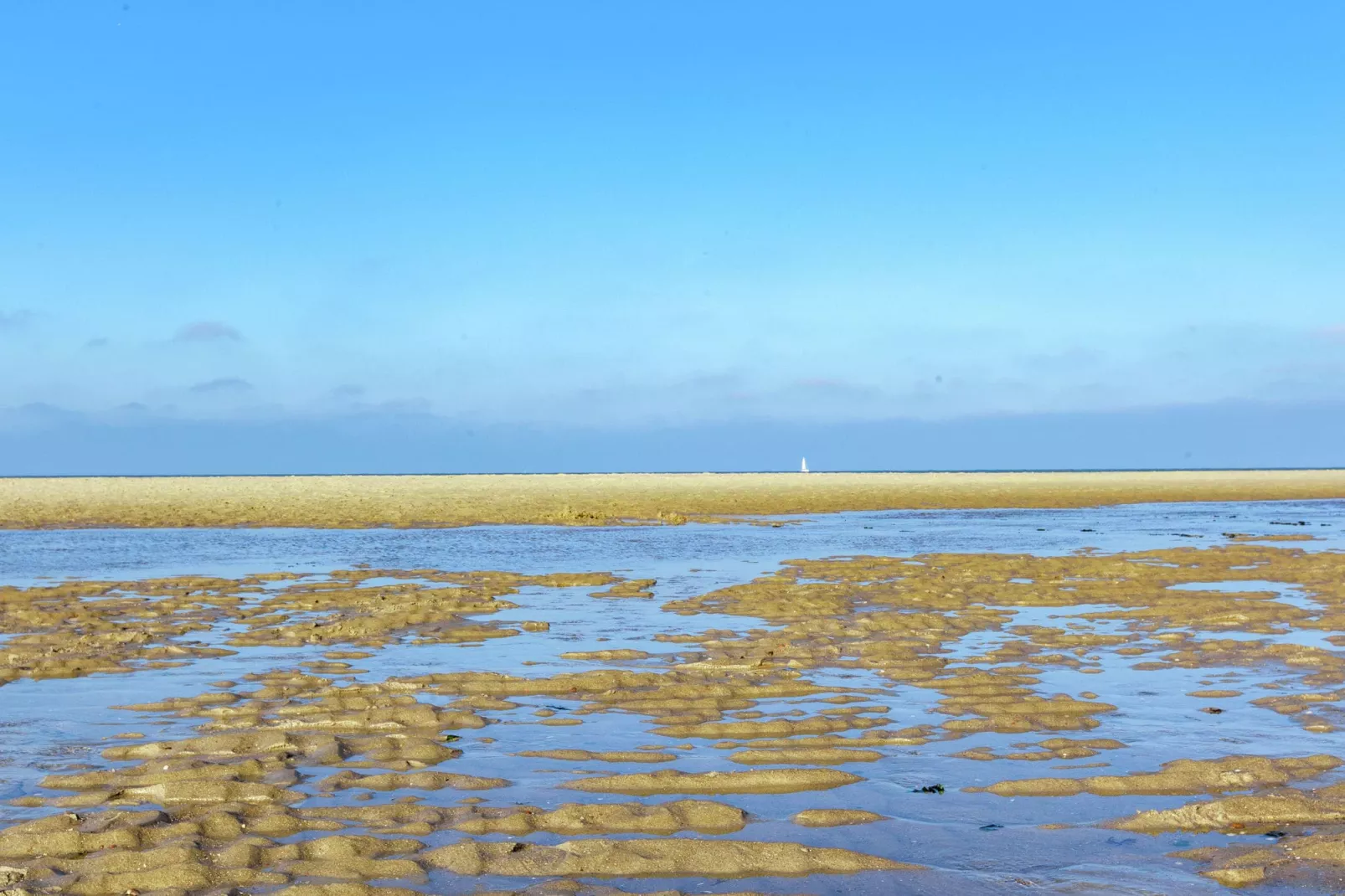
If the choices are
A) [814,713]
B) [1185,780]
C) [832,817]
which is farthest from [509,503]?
[832,817]

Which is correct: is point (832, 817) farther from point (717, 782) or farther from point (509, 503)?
point (509, 503)

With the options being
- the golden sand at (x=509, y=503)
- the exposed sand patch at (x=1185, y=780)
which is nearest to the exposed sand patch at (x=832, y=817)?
the exposed sand patch at (x=1185, y=780)

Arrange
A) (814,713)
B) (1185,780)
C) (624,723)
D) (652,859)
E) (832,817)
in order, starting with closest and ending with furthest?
(652,859), (832,817), (1185,780), (624,723), (814,713)

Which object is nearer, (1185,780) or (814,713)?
(1185,780)

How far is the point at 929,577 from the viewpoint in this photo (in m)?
22.1

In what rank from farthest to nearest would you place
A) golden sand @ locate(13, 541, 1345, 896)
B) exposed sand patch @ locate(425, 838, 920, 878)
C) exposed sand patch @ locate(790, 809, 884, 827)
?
1. exposed sand patch @ locate(790, 809, 884, 827)
2. golden sand @ locate(13, 541, 1345, 896)
3. exposed sand patch @ locate(425, 838, 920, 878)

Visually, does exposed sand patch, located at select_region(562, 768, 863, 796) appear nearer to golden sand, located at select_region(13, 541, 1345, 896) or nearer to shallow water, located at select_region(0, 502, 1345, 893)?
golden sand, located at select_region(13, 541, 1345, 896)

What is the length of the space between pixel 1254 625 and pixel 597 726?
10.3 meters

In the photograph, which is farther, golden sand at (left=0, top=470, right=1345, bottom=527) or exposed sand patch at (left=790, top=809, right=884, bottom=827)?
golden sand at (left=0, top=470, right=1345, bottom=527)

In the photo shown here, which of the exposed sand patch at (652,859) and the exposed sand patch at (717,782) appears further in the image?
the exposed sand patch at (717,782)

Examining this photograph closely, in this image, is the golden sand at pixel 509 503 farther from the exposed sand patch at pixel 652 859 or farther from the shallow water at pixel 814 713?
the exposed sand patch at pixel 652 859

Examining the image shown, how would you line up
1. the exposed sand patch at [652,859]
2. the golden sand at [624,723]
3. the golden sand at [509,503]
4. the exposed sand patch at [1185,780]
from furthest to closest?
1. the golden sand at [509,503]
2. the exposed sand patch at [1185,780]
3. the golden sand at [624,723]
4. the exposed sand patch at [652,859]

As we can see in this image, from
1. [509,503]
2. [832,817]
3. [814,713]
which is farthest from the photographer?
[509,503]

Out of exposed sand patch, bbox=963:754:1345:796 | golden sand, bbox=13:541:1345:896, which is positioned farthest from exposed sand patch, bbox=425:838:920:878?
exposed sand patch, bbox=963:754:1345:796
